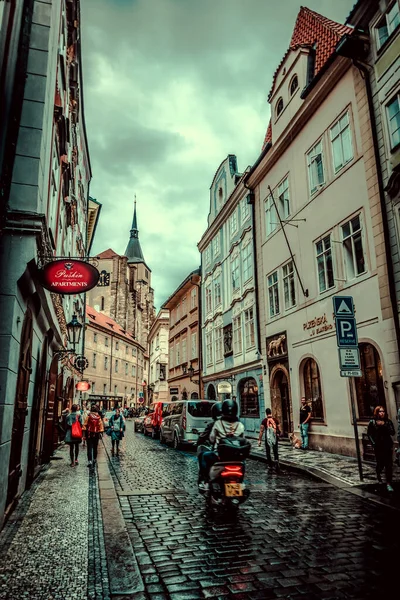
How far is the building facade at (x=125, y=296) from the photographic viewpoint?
81.4 metres

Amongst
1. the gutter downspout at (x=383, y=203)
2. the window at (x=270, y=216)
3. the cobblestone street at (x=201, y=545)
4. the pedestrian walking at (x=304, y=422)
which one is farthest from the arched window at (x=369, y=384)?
the window at (x=270, y=216)

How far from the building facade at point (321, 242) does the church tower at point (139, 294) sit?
65896mm

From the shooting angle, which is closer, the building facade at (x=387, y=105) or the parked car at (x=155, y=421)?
the building facade at (x=387, y=105)

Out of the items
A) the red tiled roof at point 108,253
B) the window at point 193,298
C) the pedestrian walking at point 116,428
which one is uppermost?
the red tiled roof at point 108,253

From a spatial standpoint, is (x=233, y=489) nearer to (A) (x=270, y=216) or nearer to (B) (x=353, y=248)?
(B) (x=353, y=248)

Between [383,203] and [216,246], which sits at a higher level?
[216,246]

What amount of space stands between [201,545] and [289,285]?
14.1 meters

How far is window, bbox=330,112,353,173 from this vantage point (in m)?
14.5

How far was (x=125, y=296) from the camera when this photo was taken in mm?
82750

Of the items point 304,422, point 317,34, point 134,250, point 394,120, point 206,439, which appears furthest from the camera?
point 134,250

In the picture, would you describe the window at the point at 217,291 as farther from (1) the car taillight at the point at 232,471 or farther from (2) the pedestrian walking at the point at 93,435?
(1) the car taillight at the point at 232,471

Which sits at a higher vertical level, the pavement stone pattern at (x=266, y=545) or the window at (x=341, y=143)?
the window at (x=341, y=143)

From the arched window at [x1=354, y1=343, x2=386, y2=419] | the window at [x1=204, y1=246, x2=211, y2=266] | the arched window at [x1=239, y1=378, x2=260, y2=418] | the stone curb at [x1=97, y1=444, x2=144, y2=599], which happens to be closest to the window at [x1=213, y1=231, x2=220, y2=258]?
the window at [x1=204, y1=246, x2=211, y2=266]

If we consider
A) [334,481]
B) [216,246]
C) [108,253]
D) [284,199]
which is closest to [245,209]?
[284,199]
